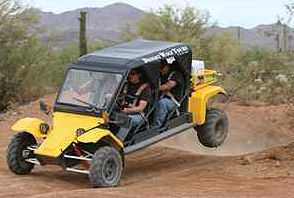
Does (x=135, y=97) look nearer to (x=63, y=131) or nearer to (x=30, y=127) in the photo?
(x=63, y=131)

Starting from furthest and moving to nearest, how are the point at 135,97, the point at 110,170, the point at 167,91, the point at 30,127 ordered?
1. the point at 167,91
2. the point at 135,97
3. the point at 30,127
4. the point at 110,170

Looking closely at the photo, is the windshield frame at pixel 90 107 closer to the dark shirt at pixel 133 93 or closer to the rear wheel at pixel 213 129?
the dark shirt at pixel 133 93

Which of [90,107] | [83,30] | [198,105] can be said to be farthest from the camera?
[83,30]

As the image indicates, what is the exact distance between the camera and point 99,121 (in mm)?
10805

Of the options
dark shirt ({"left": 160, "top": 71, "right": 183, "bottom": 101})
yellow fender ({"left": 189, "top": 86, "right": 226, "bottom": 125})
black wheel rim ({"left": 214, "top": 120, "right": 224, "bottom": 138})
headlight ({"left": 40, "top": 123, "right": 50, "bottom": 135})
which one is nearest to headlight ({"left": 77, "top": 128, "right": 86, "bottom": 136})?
headlight ({"left": 40, "top": 123, "right": 50, "bottom": 135})

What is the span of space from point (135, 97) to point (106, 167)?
1.49 meters

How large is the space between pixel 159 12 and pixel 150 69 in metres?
23.7

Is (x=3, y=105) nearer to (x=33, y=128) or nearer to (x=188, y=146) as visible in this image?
(x=188, y=146)

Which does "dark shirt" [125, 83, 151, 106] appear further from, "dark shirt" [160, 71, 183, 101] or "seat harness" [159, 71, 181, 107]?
"dark shirt" [160, 71, 183, 101]

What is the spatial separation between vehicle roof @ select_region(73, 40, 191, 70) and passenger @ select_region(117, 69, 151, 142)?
0.21 metres

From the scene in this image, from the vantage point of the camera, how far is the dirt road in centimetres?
966

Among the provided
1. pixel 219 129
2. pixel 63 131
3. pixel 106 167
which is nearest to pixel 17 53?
pixel 219 129

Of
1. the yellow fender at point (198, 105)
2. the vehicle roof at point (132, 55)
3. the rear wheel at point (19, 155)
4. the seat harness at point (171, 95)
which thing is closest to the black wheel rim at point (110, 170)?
the rear wheel at point (19, 155)

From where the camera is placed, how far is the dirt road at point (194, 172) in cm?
966
